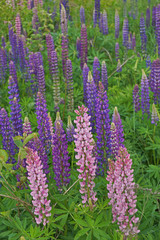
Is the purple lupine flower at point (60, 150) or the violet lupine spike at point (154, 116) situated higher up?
the purple lupine flower at point (60, 150)

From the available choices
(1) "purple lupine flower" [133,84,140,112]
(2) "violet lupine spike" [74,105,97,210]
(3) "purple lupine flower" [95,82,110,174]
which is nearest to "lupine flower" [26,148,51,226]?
(2) "violet lupine spike" [74,105,97,210]

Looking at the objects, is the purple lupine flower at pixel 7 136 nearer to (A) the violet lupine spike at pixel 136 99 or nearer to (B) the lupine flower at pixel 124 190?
(B) the lupine flower at pixel 124 190

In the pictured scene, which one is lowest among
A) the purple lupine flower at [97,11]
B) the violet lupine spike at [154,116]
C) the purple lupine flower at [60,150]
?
the violet lupine spike at [154,116]

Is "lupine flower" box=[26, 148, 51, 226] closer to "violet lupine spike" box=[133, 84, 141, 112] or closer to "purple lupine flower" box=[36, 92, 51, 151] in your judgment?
"purple lupine flower" box=[36, 92, 51, 151]

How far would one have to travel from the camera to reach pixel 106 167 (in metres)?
2.92

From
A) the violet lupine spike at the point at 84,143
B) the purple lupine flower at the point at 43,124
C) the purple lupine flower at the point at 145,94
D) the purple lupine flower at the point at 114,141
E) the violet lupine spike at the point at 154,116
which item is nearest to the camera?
the violet lupine spike at the point at 84,143

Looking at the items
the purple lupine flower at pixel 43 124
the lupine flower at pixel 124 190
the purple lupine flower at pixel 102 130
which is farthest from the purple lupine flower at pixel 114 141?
the lupine flower at pixel 124 190

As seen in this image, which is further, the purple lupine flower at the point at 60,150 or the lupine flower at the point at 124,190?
the purple lupine flower at the point at 60,150

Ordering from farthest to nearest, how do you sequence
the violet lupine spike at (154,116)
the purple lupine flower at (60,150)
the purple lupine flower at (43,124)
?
the violet lupine spike at (154,116) < the purple lupine flower at (43,124) < the purple lupine flower at (60,150)

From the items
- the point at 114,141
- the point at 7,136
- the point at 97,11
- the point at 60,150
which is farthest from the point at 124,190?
the point at 97,11

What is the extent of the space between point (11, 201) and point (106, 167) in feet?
3.05

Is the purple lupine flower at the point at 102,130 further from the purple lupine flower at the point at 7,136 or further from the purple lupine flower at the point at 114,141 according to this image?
the purple lupine flower at the point at 7,136

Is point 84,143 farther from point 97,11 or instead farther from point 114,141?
point 97,11

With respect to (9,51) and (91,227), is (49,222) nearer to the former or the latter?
(91,227)
